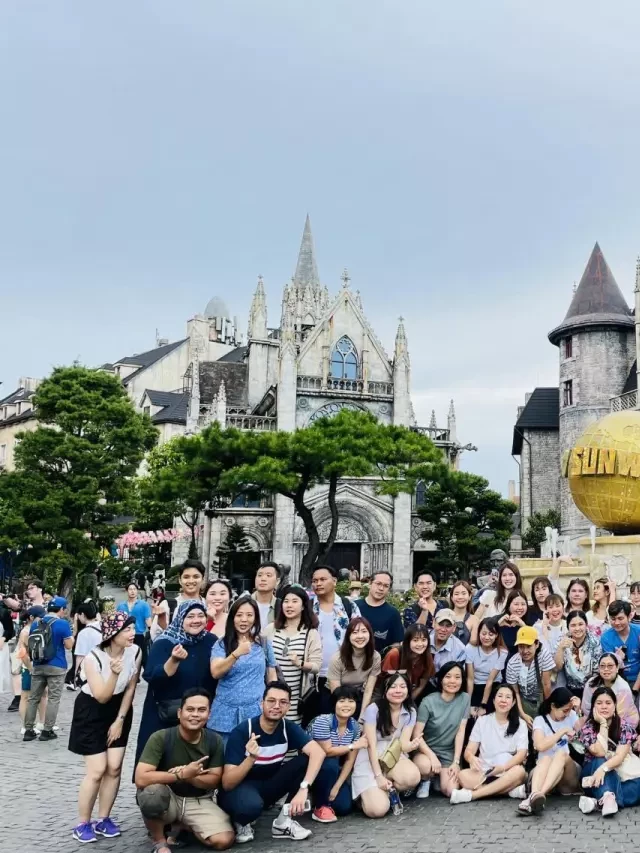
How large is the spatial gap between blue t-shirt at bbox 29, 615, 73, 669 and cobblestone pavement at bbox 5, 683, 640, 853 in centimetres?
294

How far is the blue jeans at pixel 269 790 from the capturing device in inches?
268

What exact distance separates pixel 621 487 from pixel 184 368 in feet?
210

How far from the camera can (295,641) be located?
25.3 ft

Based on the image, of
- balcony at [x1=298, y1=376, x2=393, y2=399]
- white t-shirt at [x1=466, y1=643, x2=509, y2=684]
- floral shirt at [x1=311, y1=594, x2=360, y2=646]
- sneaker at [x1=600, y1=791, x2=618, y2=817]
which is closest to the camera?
sneaker at [x1=600, y1=791, x2=618, y2=817]

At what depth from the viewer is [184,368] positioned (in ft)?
258

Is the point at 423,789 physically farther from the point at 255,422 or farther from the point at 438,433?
the point at 438,433

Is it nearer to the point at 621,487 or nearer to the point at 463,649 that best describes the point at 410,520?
the point at 621,487

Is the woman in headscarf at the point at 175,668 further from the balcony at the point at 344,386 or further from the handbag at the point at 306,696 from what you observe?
the balcony at the point at 344,386

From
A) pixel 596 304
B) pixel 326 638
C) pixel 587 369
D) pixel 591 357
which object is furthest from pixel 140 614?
pixel 596 304

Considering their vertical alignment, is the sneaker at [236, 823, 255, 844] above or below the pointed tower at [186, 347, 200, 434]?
below

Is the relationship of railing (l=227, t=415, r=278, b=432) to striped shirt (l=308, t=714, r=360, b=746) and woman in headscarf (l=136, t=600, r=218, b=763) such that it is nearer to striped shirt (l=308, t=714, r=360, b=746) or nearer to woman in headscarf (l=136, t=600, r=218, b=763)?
striped shirt (l=308, t=714, r=360, b=746)

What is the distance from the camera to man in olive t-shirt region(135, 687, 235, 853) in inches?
255

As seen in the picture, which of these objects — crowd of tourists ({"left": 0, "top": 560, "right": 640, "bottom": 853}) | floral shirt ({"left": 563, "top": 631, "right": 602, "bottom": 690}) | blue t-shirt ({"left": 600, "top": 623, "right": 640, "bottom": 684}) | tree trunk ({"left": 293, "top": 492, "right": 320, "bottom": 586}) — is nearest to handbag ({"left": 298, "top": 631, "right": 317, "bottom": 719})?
crowd of tourists ({"left": 0, "top": 560, "right": 640, "bottom": 853})

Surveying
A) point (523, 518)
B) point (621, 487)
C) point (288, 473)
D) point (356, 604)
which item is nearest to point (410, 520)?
point (523, 518)
